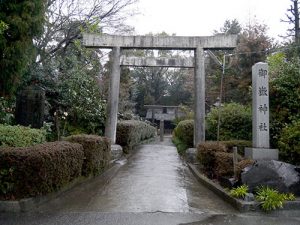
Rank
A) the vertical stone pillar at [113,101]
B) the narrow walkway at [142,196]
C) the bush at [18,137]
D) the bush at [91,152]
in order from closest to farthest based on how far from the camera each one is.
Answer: the narrow walkway at [142,196]
the bush at [18,137]
the bush at [91,152]
the vertical stone pillar at [113,101]

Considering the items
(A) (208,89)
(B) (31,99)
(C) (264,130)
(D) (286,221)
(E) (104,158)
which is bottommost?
(D) (286,221)

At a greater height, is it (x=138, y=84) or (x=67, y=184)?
(x=138, y=84)

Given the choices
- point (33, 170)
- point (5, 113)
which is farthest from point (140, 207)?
point (5, 113)

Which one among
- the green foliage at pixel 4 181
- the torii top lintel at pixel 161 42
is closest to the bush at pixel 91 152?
the green foliage at pixel 4 181

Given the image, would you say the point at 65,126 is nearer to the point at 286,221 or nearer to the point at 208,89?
the point at 286,221

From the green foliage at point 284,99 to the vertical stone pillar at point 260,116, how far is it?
163 cm

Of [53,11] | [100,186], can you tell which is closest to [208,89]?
[53,11]

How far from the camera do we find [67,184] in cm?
795

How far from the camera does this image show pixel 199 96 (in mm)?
13680

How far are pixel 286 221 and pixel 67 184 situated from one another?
470 cm

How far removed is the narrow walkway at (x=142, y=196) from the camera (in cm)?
696

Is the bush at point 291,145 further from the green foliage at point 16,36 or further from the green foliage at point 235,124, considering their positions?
the green foliage at point 16,36

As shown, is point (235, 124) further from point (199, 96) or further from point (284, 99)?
point (284, 99)

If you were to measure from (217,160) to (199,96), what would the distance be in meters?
4.79
